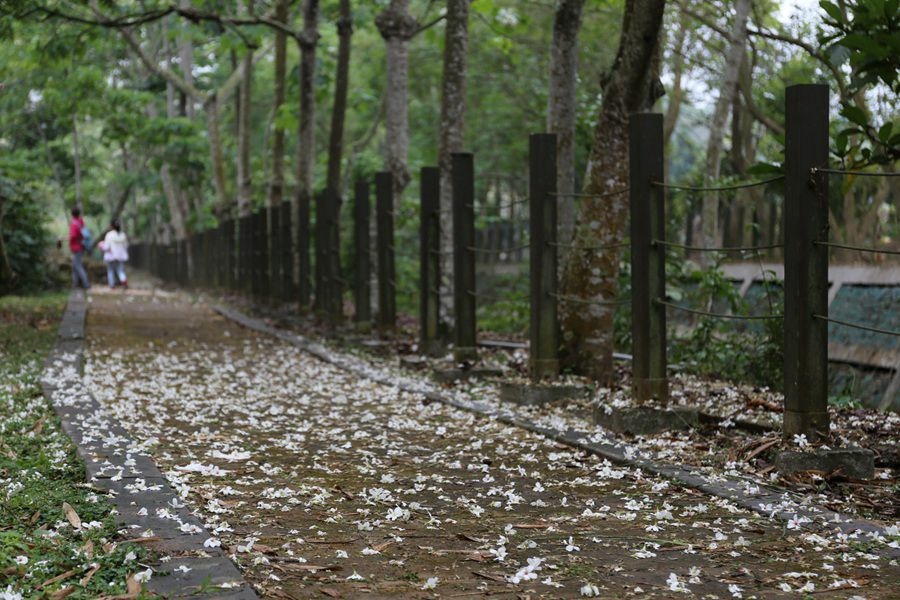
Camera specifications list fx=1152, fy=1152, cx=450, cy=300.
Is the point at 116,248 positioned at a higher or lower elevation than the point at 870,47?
lower

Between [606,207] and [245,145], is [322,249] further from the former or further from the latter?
[245,145]

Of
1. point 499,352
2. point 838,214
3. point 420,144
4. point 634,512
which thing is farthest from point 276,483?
point 420,144

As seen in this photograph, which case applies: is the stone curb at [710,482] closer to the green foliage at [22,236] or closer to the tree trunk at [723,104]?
the tree trunk at [723,104]

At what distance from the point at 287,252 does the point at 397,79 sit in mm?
5199

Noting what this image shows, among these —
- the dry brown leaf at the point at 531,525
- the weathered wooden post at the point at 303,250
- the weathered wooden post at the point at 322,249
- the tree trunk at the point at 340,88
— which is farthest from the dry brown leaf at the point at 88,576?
the weathered wooden post at the point at 303,250

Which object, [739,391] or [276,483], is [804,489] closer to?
[276,483]

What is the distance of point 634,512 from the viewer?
5.10 metres

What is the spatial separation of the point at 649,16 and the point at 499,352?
506 cm

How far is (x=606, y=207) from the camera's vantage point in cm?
888

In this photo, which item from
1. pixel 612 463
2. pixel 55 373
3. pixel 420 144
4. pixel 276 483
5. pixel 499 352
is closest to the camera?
pixel 276 483

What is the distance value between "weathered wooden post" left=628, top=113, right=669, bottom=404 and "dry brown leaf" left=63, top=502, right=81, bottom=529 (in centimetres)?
387

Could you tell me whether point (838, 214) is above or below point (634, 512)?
above

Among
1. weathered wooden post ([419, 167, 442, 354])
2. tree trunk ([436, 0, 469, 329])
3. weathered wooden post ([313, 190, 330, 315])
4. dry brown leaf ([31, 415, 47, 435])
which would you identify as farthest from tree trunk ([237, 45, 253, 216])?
dry brown leaf ([31, 415, 47, 435])

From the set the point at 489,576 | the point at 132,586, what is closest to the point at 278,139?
the point at 489,576
